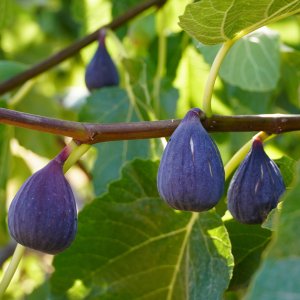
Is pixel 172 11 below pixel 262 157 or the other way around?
below

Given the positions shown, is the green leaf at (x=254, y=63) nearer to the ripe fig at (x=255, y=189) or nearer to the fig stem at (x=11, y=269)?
the ripe fig at (x=255, y=189)

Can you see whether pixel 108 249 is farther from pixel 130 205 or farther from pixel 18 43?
pixel 18 43

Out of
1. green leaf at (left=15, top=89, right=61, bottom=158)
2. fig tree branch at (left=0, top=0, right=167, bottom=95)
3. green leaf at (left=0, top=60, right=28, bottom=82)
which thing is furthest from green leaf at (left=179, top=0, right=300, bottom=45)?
green leaf at (left=15, top=89, right=61, bottom=158)

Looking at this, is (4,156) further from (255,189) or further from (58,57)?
(255,189)

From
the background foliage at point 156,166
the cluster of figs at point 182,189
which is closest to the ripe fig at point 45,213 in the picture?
the cluster of figs at point 182,189

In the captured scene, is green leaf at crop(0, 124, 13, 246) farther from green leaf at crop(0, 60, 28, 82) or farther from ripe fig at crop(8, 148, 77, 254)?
ripe fig at crop(8, 148, 77, 254)

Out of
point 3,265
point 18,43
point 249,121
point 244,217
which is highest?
point 249,121

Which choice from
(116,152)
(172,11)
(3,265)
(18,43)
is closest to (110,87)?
(116,152)
